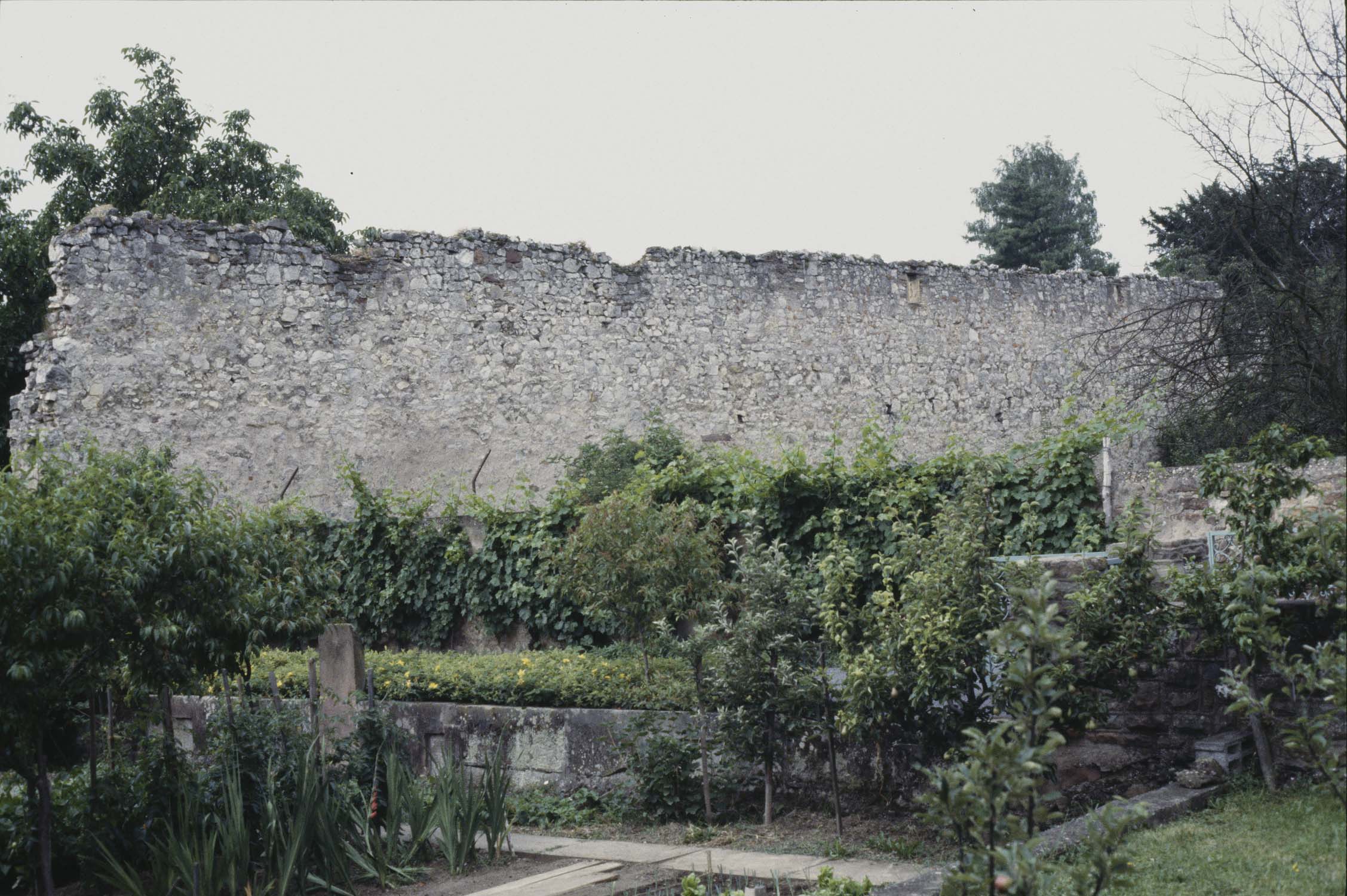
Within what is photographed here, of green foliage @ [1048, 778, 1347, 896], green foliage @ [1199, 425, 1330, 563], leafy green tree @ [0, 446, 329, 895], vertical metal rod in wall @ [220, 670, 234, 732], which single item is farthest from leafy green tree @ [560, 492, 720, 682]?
green foliage @ [1048, 778, 1347, 896]

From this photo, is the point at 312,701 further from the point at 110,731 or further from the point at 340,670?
the point at 110,731

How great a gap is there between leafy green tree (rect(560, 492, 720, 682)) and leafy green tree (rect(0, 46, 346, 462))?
10.7m

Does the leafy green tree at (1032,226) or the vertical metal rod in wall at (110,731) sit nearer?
the vertical metal rod in wall at (110,731)

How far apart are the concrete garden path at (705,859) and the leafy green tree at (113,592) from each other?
196cm

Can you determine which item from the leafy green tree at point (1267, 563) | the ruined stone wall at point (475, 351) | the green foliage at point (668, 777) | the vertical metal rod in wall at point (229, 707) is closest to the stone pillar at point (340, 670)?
the vertical metal rod in wall at point (229, 707)

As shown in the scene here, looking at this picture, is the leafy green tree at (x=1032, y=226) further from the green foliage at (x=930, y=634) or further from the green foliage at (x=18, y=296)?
the green foliage at (x=930, y=634)

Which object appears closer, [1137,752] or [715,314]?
[1137,752]

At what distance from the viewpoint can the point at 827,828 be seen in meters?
6.35

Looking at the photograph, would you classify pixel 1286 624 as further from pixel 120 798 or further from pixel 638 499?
pixel 120 798

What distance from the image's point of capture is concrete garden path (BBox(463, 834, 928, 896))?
211 inches

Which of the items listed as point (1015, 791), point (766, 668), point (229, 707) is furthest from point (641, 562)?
point (1015, 791)

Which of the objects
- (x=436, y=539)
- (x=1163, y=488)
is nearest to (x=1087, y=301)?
(x=1163, y=488)

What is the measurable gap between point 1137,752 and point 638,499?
372cm

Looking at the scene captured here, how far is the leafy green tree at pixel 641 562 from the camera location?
7770mm
